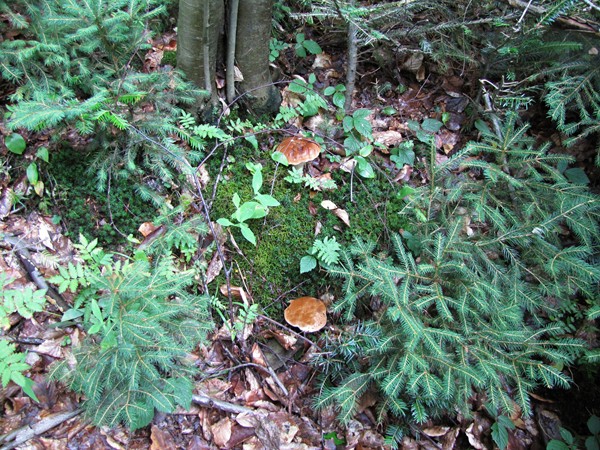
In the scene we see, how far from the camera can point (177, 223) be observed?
9.92 ft

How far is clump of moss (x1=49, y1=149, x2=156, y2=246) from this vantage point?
2928 mm

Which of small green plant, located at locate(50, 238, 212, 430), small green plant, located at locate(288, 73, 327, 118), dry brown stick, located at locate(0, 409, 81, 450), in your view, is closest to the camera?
small green plant, located at locate(50, 238, 212, 430)

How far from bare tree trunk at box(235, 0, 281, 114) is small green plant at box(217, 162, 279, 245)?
783 millimetres

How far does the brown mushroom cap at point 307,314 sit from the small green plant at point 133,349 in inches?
27.7

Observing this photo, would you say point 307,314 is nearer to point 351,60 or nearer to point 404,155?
point 404,155

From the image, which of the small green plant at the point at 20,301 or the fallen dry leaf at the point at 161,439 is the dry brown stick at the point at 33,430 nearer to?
the fallen dry leaf at the point at 161,439

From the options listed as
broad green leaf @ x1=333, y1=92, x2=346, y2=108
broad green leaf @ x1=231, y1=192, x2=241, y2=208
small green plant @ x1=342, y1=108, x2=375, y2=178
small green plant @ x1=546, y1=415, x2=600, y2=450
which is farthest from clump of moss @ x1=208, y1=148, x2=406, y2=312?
small green plant @ x1=546, y1=415, x2=600, y2=450

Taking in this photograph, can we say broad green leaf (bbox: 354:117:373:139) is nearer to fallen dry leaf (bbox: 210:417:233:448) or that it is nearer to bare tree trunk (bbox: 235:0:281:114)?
bare tree trunk (bbox: 235:0:281:114)

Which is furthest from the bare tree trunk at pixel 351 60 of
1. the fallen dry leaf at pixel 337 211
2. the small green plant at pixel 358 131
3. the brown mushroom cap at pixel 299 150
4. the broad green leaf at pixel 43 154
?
the broad green leaf at pixel 43 154

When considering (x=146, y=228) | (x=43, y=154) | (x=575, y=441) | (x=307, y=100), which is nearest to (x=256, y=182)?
(x=146, y=228)

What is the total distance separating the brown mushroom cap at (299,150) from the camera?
330 cm

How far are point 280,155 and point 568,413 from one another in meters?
3.08

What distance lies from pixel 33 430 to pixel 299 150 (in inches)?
101

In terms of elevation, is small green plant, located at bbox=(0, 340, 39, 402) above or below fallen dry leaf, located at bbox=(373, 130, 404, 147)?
below
